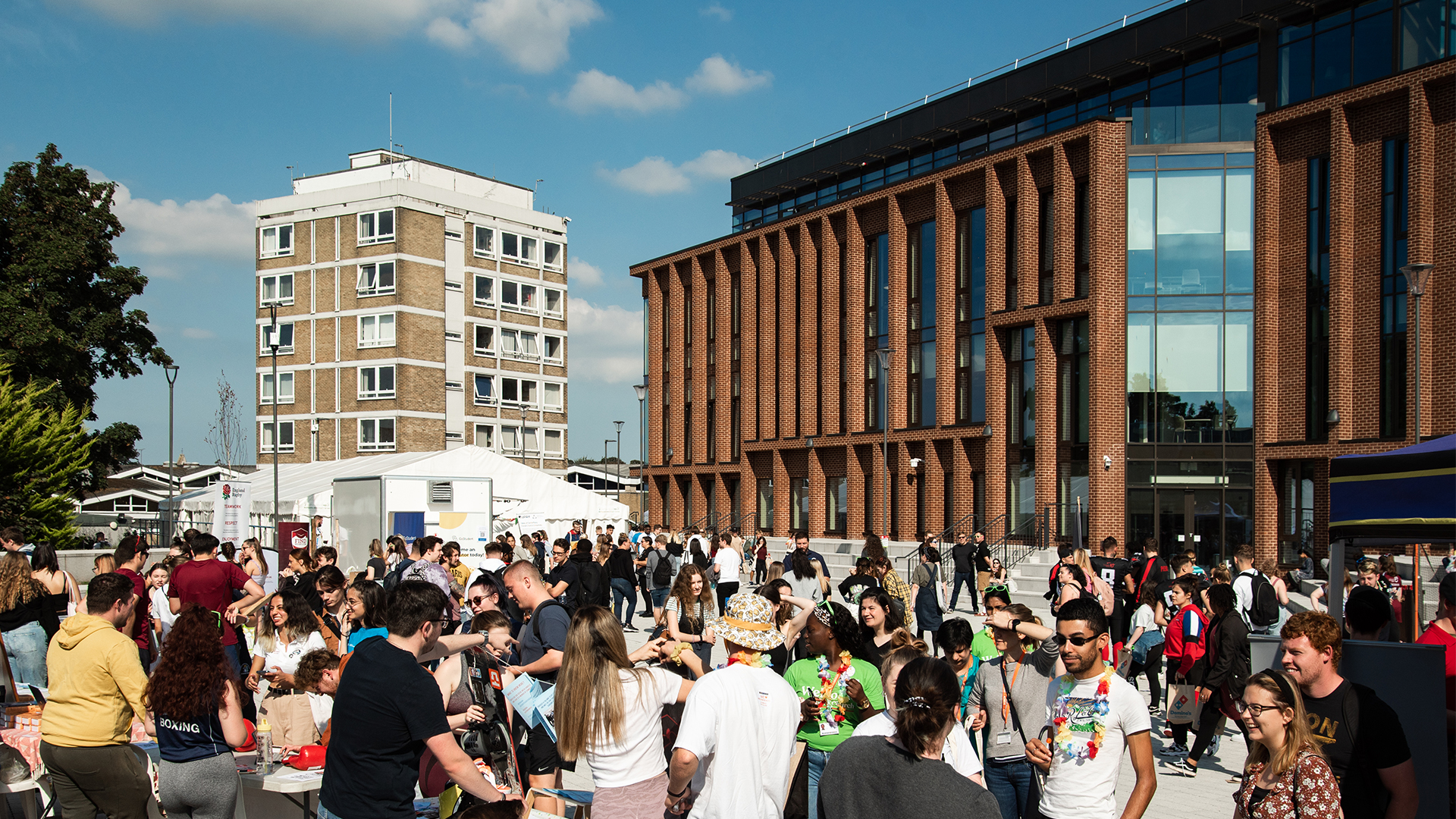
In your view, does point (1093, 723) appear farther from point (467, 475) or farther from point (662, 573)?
point (467, 475)

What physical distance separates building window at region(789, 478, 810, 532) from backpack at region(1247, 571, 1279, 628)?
27511 mm

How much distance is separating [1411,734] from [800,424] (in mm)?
33900

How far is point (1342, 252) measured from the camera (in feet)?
83.9

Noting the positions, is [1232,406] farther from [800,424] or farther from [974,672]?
[974,672]

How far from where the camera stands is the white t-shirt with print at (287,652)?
7980 millimetres

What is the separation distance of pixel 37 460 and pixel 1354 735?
114ft

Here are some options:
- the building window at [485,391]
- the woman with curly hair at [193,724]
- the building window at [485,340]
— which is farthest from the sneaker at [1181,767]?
the building window at [485,340]

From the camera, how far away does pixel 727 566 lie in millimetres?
18266

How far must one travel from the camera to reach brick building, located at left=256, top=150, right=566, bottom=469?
2416 inches

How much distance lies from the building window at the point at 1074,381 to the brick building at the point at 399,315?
40375 millimetres

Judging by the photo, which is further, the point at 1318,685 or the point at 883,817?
the point at 1318,685

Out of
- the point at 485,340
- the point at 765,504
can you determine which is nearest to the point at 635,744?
the point at 765,504

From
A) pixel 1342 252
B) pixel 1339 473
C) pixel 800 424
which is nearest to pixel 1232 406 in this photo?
pixel 1342 252

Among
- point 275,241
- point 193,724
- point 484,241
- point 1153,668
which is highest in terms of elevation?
point 484,241
